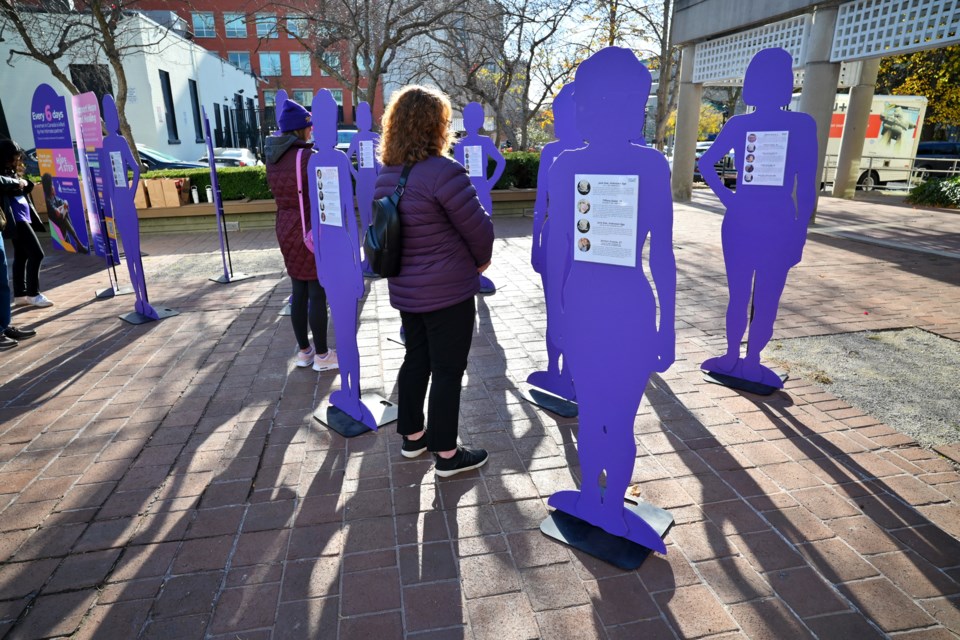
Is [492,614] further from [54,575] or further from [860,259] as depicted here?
[860,259]

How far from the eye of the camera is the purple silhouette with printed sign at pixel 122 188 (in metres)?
5.71

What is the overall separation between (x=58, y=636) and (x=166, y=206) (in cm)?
1067

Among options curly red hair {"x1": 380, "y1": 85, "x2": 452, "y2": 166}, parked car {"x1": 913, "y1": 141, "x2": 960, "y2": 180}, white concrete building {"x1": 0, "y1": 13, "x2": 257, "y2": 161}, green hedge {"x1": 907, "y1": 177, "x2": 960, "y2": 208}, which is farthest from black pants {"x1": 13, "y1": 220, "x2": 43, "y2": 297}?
parked car {"x1": 913, "y1": 141, "x2": 960, "y2": 180}

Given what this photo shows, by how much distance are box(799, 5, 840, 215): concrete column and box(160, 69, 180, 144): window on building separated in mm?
21263

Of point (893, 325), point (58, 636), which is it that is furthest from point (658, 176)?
point (893, 325)

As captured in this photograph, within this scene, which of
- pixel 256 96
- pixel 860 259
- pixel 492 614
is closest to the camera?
pixel 492 614

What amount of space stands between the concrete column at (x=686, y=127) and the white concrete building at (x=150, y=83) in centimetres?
1269

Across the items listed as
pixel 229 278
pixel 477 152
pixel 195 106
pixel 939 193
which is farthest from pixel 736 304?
pixel 195 106

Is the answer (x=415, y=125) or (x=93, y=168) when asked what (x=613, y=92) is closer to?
(x=415, y=125)

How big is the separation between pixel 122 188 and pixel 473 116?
3.84m

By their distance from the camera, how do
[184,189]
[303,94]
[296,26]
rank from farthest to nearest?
[303,94], [296,26], [184,189]

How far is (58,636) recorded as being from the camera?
2.28 m

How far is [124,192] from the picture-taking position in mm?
5891

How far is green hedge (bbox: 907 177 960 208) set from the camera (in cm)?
1362
